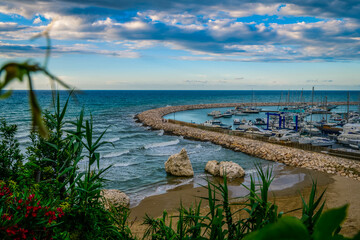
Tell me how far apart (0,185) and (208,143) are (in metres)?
24.3

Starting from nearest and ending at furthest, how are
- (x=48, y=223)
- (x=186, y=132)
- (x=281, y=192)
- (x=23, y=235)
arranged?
(x=23, y=235)
(x=48, y=223)
(x=281, y=192)
(x=186, y=132)

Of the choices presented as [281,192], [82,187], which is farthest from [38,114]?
[281,192]

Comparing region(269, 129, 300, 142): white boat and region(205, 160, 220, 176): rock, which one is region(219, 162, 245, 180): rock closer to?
region(205, 160, 220, 176): rock

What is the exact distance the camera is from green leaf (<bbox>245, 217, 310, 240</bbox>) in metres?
0.49

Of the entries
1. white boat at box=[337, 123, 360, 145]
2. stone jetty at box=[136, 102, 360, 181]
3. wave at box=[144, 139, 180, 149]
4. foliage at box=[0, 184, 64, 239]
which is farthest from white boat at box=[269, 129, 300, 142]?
foliage at box=[0, 184, 64, 239]

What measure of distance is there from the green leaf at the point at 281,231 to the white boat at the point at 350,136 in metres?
29.1

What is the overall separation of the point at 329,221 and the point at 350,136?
30.3 meters

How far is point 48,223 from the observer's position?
309 centimetres

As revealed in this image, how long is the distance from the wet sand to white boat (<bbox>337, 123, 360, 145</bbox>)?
1096 cm

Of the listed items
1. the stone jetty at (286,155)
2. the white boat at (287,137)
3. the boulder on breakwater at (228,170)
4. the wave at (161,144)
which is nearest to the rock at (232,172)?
the boulder on breakwater at (228,170)

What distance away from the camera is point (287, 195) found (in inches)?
526

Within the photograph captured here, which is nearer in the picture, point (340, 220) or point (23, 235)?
point (340, 220)

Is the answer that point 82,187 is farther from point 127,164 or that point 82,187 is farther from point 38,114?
point 127,164

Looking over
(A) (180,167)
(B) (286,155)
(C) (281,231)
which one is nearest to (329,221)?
(C) (281,231)
